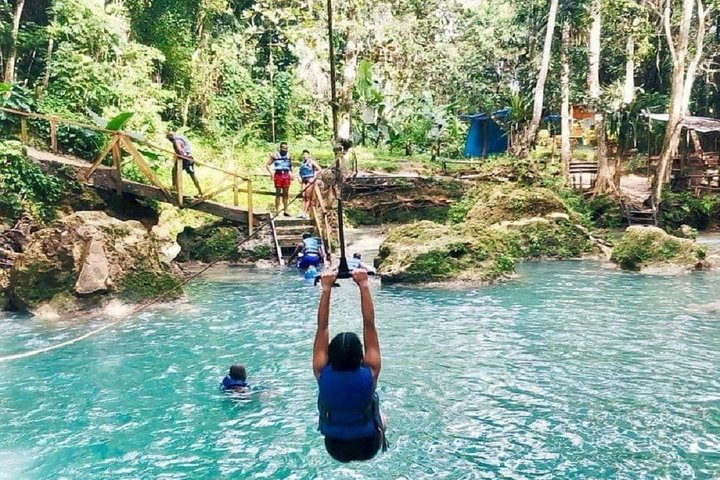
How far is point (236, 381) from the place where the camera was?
819 cm

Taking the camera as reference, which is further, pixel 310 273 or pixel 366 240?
pixel 366 240

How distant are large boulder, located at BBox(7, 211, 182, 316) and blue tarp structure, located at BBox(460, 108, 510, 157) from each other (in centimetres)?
2558

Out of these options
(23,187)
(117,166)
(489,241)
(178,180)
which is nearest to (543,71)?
(489,241)

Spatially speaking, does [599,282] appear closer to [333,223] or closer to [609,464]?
[333,223]

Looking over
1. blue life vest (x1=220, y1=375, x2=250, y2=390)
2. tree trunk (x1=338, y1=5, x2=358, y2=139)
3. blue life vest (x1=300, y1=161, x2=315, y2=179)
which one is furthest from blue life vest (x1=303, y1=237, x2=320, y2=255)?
blue life vest (x1=220, y1=375, x2=250, y2=390)

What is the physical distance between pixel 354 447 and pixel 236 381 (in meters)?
3.88

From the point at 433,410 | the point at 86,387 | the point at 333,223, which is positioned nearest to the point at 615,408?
the point at 433,410

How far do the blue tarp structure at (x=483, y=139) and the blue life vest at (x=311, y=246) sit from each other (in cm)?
2069

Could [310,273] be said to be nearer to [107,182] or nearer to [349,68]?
[107,182]

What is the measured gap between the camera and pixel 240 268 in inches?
702

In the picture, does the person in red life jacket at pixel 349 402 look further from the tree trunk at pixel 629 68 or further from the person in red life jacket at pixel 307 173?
the tree trunk at pixel 629 68

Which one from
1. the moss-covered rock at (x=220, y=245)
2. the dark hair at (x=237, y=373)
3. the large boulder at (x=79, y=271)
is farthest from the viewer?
the moss-covered rock at (x=220, y=245)

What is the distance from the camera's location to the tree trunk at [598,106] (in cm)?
2423

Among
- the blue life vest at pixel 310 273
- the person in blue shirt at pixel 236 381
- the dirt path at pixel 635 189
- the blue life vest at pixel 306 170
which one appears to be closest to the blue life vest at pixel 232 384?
the person in blue shirt at pixel 236 381
